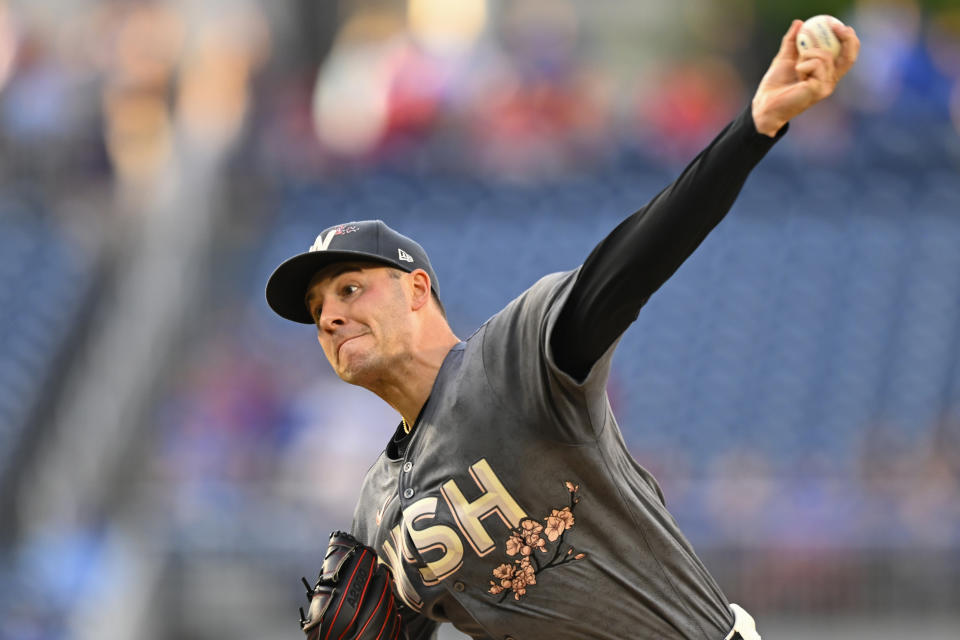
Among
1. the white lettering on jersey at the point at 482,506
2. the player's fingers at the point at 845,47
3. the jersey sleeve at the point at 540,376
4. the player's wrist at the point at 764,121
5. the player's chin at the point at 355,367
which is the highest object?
the player's fingers at the point at 845,47

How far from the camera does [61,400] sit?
10.3 m

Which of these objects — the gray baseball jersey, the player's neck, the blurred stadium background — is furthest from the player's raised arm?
the blurred stadium background

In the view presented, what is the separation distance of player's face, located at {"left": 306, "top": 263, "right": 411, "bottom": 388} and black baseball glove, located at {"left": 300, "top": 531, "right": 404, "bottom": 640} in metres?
0.45

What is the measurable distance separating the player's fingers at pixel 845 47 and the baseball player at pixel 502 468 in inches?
17.9

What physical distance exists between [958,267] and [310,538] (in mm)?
5236

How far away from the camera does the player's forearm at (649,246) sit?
256 centimetres

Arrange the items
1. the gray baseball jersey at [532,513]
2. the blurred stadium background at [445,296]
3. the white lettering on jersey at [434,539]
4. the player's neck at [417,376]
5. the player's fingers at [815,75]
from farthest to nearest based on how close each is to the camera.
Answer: the blurred stadium background at [445,296] → the player's neck at [417,376] → the white lettering on jersey at [434,539] → the gray baseball jersey at [532,513] → the player's fingers at [815,75]

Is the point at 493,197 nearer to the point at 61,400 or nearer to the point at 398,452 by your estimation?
the point at 61,400

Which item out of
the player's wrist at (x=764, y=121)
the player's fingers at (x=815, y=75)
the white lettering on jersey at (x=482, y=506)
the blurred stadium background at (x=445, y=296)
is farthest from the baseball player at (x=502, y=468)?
the blurred stadium background at (x=445, y=296)

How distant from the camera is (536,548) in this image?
305cm

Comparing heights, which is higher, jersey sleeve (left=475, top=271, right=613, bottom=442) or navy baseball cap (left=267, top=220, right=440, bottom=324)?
navy baseball cap (left=267, top=220, right=440, bottom=324)

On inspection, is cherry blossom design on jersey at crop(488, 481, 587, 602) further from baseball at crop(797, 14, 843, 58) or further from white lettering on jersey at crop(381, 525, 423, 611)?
baseball at crop(797, 14, 843, 58)

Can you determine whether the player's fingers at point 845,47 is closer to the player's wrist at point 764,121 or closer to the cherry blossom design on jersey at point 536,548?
the player's wrist at point 764,121

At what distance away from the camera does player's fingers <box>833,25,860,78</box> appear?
2.52m
